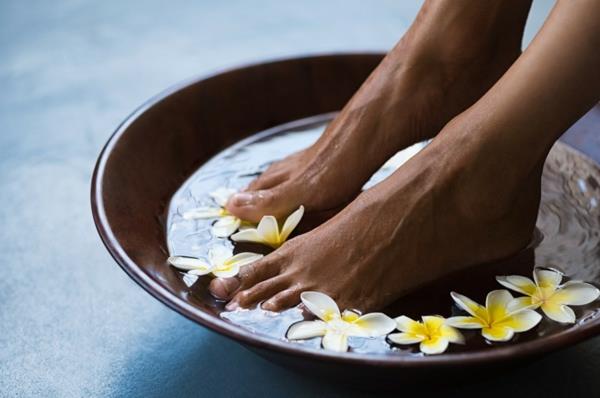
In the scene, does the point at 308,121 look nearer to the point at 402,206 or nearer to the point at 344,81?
the point at 344,81

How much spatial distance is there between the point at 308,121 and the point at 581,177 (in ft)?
1.52

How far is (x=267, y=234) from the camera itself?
1.13 metres

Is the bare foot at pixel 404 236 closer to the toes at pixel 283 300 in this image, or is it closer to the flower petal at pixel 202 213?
the toes at pixel 283 300

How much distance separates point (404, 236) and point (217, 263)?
238 mm

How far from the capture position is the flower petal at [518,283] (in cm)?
102

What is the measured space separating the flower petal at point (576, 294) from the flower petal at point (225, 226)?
0.43 metres

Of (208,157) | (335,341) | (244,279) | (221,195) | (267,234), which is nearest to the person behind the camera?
(335,341)

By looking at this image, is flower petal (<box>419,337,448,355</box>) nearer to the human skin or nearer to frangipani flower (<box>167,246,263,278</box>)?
the human skin

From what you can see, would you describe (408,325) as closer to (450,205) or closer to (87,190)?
(450,205)

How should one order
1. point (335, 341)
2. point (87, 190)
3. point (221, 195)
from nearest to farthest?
1. point (335, 341)
2. point (221, 195)
3. point (87, 190)

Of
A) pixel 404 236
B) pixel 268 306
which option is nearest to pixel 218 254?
pixel 268 306

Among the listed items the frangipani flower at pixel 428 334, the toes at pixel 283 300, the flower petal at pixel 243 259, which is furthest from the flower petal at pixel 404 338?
the flower petal at pixel 243 259

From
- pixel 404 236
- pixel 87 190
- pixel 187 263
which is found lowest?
pixel 87 190

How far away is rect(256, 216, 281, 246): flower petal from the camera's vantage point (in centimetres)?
113
